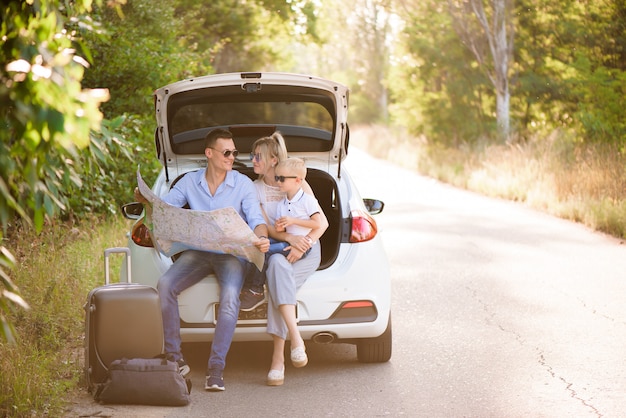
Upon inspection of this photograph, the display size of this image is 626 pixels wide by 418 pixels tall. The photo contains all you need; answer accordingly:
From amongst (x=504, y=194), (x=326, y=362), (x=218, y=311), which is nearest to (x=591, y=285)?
(x=326, y=362)

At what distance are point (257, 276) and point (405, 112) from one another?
29392 millimetres

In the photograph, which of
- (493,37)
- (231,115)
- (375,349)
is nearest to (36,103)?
(375,349)

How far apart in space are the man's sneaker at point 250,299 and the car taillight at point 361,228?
73cm

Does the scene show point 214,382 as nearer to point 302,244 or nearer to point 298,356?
point 298,356

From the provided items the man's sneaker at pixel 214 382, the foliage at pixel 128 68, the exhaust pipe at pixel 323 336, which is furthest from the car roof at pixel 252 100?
the foliage at pixel 128 68

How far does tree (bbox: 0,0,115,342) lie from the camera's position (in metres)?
3.16

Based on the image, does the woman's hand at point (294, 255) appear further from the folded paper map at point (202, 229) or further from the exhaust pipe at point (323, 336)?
the exhaust pipe at point (323, 336)

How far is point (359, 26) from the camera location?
69.3m

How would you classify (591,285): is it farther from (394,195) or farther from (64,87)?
(394,195)

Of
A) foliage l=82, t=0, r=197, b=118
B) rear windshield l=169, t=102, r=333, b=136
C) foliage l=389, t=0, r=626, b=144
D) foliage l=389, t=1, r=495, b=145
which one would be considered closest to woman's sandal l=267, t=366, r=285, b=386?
rear windshield l=169, t=102, r=333, b=136

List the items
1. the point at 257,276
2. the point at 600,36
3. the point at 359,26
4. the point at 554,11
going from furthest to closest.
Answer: the point at 359,26 → the point at 554,11 → the point at 600,36 → the point at 257,276

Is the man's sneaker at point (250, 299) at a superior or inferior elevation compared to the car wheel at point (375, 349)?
superior

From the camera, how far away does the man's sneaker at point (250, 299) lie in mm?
6702

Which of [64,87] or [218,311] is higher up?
[64,87]
